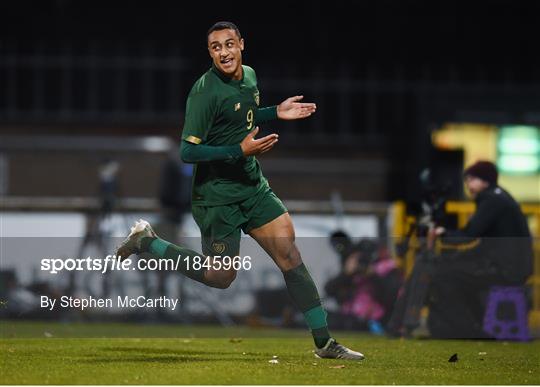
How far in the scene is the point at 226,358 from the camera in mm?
8570

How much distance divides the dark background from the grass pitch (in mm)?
6224

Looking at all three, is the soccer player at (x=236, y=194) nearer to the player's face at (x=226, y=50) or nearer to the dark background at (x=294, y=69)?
the player's face at (x=226, y=50)

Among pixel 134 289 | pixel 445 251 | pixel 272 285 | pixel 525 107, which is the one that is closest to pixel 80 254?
pixel 134 289

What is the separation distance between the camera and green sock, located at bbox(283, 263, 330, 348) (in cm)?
848

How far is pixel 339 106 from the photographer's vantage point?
17.5 m

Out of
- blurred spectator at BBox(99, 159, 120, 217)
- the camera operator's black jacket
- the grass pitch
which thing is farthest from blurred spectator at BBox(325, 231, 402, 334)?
blurred spectator at BBox(99, 159, 120, 217)

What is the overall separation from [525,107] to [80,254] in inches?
309

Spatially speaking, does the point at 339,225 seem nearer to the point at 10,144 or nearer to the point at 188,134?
the point at 10,144

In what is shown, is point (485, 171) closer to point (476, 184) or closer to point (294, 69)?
point (476, 184)

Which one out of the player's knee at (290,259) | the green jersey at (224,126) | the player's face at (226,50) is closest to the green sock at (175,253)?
the green jersey at (224,126)

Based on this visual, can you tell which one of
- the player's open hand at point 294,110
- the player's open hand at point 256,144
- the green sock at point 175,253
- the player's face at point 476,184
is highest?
the player's open hand at point 294,110

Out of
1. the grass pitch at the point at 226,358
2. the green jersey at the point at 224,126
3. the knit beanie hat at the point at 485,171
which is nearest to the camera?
the grass pitch at the point at 226,358

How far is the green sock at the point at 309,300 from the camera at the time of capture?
27.8ft

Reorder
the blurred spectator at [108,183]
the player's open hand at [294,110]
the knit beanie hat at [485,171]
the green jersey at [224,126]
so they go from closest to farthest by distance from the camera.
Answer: the green jersey at [224,126] → the player's open hand at [294,110] → the knit beanie hat at [485,171] → the blurred spectator at [108,183]
